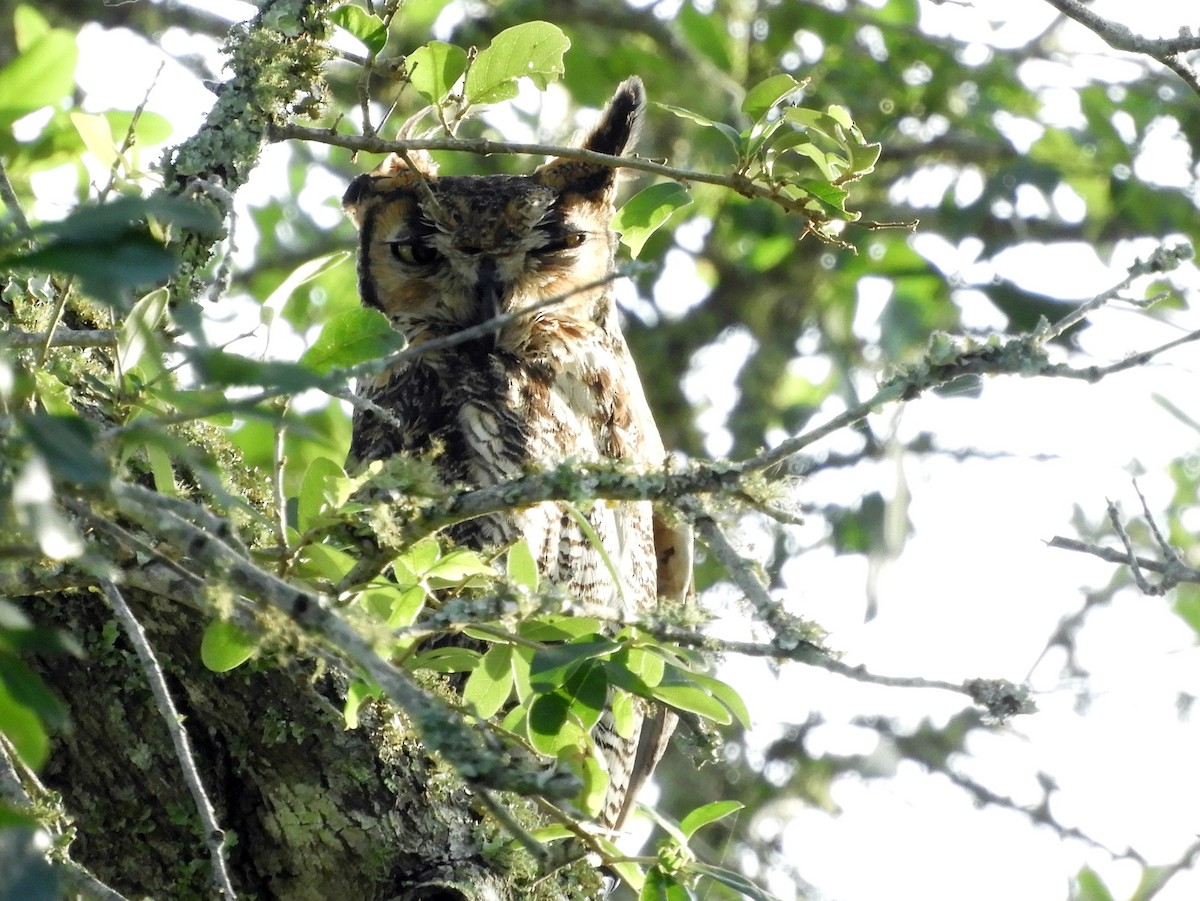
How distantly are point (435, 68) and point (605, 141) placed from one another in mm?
1702

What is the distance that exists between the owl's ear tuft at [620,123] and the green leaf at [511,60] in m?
1.58

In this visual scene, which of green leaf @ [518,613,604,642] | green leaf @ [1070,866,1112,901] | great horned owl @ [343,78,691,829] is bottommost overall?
green leaf @ [1070,866,1112,901]

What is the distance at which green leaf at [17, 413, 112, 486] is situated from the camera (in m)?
0.75

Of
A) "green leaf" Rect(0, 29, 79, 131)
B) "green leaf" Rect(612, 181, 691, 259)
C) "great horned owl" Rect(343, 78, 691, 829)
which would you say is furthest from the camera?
"great horned owl" Rect(343, 78, 691, 829)

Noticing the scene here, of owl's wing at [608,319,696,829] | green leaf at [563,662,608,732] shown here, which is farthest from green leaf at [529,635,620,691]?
owl's wing at [608,319,696,829]

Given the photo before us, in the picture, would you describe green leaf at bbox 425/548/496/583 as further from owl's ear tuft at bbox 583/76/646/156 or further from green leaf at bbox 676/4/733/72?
green leaf at bbox 676/4/733/72

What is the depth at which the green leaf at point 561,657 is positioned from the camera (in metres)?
1.26

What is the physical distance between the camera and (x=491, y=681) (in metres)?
1.47

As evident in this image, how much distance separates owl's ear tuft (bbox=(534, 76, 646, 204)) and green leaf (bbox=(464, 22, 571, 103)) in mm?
1557

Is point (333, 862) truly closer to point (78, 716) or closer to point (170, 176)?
point (78, 716)

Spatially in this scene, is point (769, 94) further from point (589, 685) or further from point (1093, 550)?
point (589, 685)

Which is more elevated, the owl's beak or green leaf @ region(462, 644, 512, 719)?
green leaf @ region(462, 644, 512, 719)

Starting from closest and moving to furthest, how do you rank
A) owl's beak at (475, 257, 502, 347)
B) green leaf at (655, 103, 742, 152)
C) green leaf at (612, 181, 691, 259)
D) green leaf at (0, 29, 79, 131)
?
green leaf at (655, 103, 742, 152)
green leaf at (612, 181, 691, 259)
green leaf at (0, 29, 79, 131)
owl's beak at (475, 257, 502, 347)

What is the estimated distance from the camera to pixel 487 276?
332 centimetres
